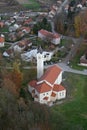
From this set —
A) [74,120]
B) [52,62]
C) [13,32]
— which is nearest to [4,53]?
[52,62]

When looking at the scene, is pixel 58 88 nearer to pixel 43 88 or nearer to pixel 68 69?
pixel 43 88

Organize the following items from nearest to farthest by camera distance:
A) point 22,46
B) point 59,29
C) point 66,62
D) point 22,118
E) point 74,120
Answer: point 22,118
point 74,120
point 66,62
point 22,46
point 59,29

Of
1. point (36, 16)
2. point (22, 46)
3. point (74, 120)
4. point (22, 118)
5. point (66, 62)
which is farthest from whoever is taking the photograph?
point (36, 16)

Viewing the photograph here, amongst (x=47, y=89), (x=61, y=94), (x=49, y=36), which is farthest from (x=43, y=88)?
(x=49, y=36)

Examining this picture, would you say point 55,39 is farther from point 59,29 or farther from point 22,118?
point 22,118

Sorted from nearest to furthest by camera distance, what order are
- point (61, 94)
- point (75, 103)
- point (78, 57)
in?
point (75, 103), point (61, 94), point (78, 57)

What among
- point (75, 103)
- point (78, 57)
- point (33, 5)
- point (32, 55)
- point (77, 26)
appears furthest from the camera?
point (33, 5)

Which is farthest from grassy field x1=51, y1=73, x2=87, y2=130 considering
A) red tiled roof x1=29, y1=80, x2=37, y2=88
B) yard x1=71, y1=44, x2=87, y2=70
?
red tiled roof x1=29, y1=80, x2=37, y2=88
